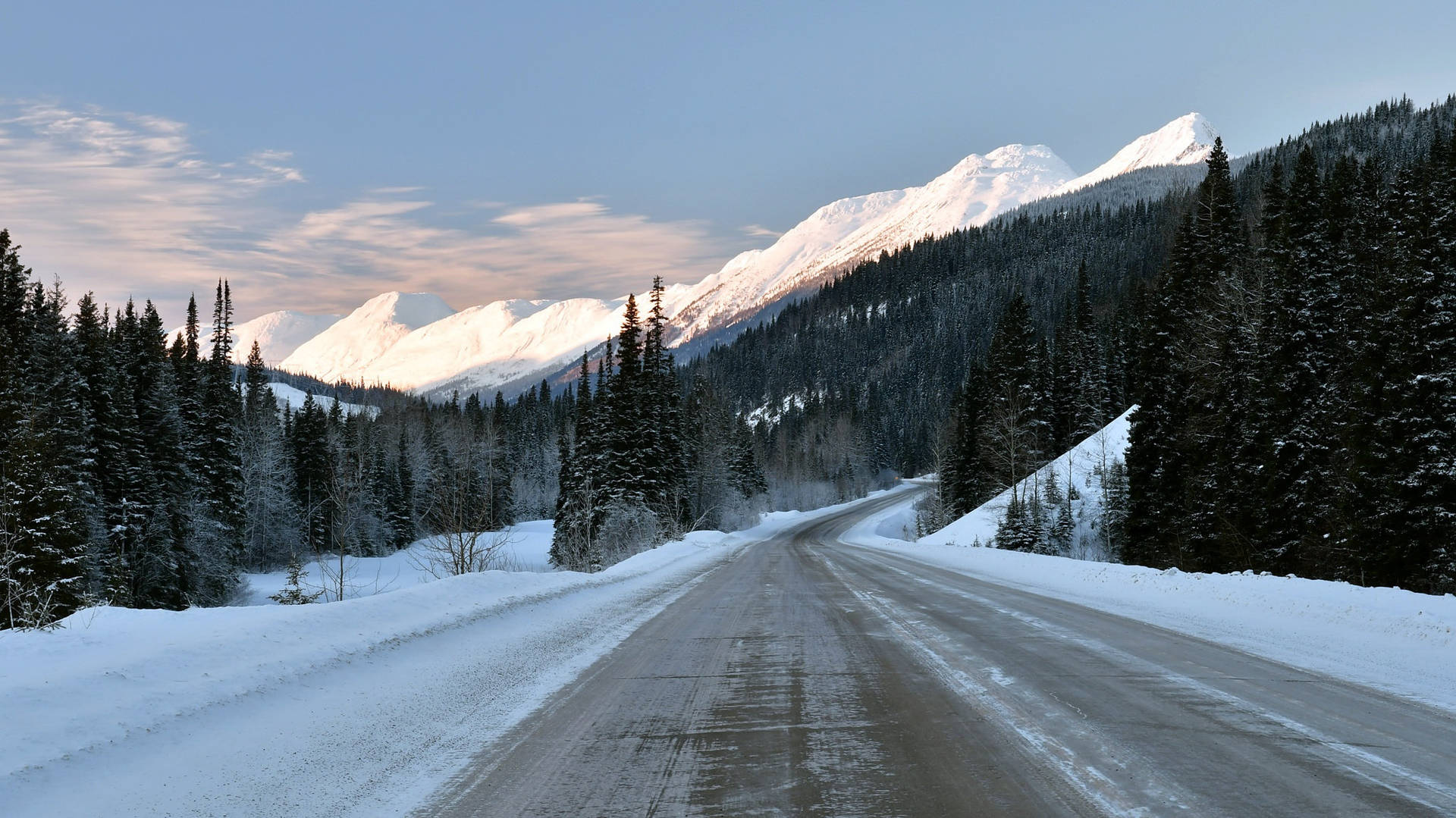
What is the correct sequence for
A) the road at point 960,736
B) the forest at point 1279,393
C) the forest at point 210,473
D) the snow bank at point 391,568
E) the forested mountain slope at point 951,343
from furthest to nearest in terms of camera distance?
the forested mountain slope at point 951,343 < the snow bank at point 391,568 < the forest at point 210,473 < the forest at point 1279,393 < the road at point 960,736

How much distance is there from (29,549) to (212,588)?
73.5 ft

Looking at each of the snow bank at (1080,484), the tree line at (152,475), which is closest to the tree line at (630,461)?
the tree line at (152,475)

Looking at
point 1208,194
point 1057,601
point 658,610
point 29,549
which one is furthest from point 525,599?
point 1208,194

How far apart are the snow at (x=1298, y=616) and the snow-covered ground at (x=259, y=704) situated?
23.9 ft

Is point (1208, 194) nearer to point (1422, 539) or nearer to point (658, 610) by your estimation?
point (1422, 539)

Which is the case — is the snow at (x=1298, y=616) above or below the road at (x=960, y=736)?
below

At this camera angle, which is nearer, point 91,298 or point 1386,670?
point 1386,670

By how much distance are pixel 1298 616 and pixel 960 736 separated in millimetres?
8565

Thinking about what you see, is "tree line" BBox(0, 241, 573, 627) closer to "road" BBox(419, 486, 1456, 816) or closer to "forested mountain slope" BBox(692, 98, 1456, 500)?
"road" BBox(419, 486, 1456, 816)

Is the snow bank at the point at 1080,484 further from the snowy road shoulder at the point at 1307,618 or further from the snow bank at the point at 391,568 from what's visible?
the snowy road shoulder at the point at 1307,618

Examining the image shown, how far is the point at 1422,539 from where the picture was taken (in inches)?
883

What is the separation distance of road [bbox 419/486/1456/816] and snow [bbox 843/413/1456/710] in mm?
697

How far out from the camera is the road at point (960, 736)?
165 inches

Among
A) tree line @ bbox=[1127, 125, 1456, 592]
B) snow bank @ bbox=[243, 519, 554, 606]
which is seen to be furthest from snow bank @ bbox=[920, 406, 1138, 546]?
snow bank @ bbox=[243, 519, 554, 606]
